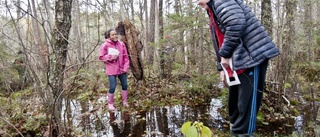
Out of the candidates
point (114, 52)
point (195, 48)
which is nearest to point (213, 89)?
point (195, 48)

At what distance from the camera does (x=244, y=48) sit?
252cm

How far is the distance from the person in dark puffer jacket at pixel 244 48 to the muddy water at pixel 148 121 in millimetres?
1411

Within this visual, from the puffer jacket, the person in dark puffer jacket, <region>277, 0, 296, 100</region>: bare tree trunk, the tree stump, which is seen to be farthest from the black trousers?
the tree stump

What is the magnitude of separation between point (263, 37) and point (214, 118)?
8.21 ft

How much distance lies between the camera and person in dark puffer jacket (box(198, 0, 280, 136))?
240 centimetres

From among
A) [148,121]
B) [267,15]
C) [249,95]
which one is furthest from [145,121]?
[267,15]

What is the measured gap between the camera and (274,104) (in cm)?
467

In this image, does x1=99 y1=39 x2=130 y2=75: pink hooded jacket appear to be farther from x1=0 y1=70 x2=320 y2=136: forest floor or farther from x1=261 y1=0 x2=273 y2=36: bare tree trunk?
x1=261 y1=0 x2=273 y2=36: bare tree trunk

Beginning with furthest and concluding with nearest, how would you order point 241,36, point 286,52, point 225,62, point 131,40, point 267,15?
1. point 131,40
2. point 267,15
3. point 286,52
4. point 225,62
5. point 241,36

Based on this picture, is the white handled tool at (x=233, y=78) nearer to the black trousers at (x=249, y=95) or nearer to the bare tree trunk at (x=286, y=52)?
the black trousers at (x=249, y=95)

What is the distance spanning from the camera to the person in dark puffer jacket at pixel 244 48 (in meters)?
2.40

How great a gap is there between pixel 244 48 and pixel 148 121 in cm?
267

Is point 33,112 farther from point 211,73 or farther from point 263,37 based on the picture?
point 211,73

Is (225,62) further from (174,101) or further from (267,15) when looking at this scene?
(174,101)
